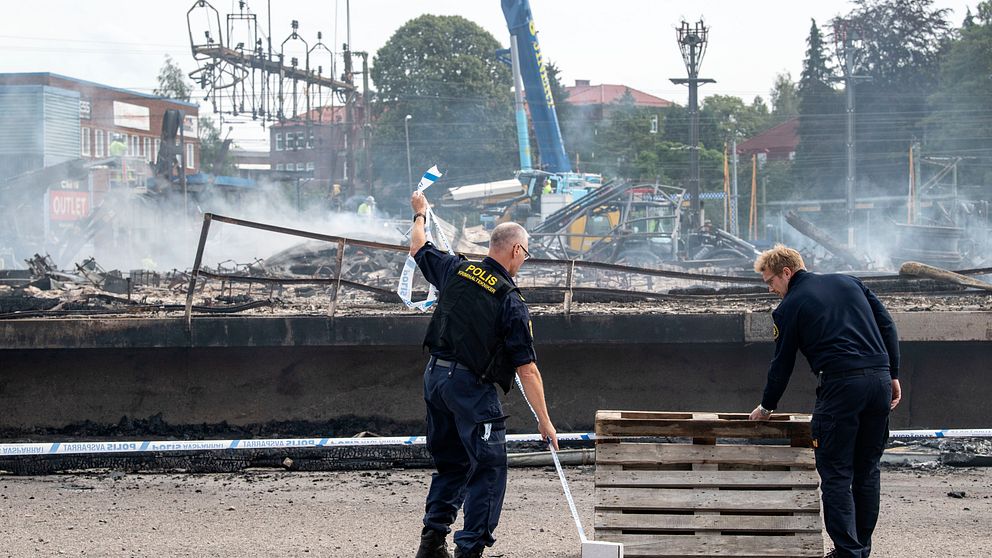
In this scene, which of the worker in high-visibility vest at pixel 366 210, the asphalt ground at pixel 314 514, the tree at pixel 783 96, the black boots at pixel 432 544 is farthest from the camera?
the tree at pixel 783 96

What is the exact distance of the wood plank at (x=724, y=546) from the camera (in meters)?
4.91

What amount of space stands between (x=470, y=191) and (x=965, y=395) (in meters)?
28.1

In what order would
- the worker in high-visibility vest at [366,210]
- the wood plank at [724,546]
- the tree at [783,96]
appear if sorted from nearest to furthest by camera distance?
the wood plank at [724,546] < the worker in high-visibility vest at [366,210] < the tree at [783,96]

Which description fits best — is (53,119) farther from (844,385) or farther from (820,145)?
(844,385)

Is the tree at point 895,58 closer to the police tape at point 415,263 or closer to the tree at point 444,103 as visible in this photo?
the tree at point 444,103

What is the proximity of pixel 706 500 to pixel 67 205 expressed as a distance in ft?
148

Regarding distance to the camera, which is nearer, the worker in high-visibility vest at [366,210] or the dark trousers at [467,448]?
the dark trousers at [467,448]

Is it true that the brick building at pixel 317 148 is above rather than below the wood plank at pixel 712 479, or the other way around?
above

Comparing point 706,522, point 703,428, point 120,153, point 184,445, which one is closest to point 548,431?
point 703,428

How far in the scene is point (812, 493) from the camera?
4.98 meters

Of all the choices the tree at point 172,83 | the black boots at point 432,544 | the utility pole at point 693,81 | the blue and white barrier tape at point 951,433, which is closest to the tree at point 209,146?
the tree at point 172,83

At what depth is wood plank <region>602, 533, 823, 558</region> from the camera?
491 centimetres

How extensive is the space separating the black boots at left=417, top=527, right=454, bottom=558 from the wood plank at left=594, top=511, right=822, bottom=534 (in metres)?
0.82

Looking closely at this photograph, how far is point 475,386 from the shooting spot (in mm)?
5051
